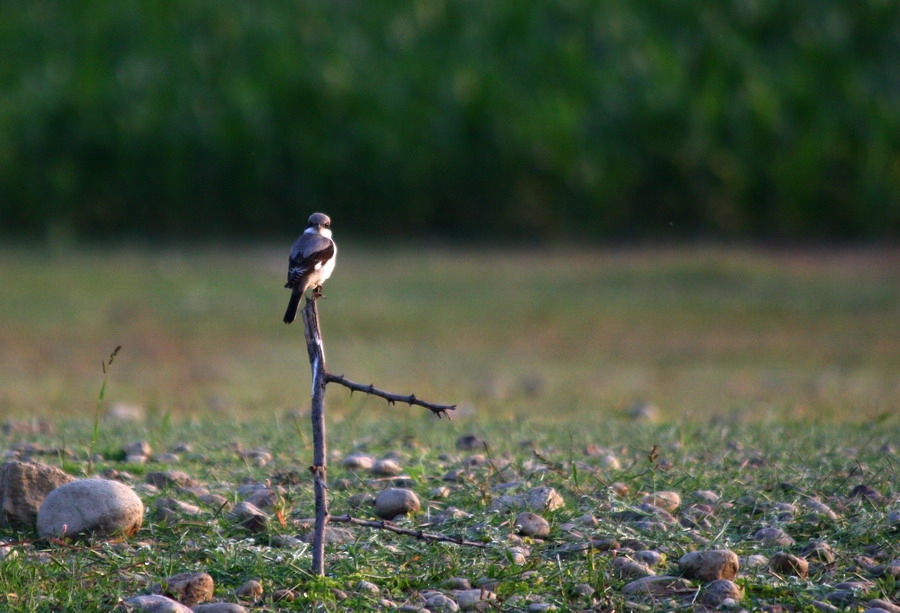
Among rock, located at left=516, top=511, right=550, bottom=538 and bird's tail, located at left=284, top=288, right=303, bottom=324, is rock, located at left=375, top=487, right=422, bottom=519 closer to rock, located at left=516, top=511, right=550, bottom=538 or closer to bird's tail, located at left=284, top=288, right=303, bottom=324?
rock, located at left=516, top=511, right=550, bottom=538

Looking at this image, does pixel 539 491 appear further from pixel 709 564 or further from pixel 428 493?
pixel 709 564

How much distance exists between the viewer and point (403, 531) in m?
3.01

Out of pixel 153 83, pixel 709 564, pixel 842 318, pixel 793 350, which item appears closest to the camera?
pixel 709 564

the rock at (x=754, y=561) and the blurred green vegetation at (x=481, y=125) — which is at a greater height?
the blurred green vegetation at (x=481, y=125)

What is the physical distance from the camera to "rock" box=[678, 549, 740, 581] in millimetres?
3043

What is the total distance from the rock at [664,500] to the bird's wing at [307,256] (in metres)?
1.25

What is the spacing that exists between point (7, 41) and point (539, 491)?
51.5ft

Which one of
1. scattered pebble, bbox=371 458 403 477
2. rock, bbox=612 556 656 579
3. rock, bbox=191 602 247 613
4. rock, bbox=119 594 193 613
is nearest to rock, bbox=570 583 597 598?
rock, bbox=612 556 656 579

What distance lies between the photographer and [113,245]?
47.4 feet

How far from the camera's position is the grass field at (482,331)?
7680 millimetres

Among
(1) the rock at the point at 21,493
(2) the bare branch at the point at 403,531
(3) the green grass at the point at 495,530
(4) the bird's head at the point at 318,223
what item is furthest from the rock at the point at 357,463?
(1) the rock at the point at 21,493

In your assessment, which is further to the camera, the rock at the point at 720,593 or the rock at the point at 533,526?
the rock at the point at 533,526

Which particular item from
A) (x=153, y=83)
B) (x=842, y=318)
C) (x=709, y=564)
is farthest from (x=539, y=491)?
(x=153, y=83)

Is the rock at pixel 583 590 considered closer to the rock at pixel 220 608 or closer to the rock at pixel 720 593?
the rock at pixel 720 593
